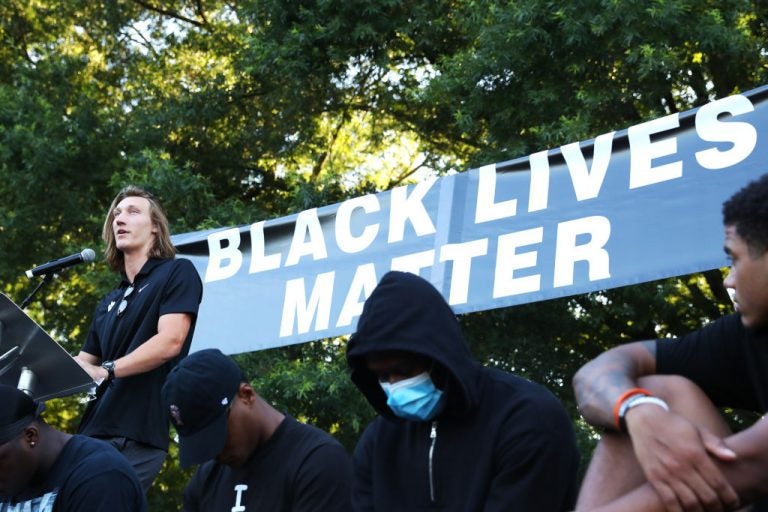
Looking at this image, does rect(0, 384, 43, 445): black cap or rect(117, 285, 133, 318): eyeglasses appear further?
rect(117, 285, 133, 318): eyeglasses

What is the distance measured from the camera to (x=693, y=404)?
2857 millimetres

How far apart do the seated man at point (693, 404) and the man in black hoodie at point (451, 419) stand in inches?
11.6

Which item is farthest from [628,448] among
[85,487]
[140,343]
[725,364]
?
[140,343]

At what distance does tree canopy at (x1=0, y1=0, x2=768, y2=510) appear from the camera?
10.4 metres

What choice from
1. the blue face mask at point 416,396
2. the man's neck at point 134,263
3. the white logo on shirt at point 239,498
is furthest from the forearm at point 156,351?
the blue face mask at point 416,396

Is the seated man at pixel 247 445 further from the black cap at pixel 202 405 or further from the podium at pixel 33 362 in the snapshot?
the podium at pixel 33 362

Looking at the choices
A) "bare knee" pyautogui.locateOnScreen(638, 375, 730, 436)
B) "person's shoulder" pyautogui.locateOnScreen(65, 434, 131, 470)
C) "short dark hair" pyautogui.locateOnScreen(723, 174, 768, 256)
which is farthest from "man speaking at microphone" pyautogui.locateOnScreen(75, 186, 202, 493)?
"short dark hair" pyautogui.locateOnScreen(723, 174, 768, 256)

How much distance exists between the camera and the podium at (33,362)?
4.82 meters

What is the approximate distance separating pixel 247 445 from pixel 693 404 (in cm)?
187

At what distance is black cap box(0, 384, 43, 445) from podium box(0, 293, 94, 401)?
0.63m

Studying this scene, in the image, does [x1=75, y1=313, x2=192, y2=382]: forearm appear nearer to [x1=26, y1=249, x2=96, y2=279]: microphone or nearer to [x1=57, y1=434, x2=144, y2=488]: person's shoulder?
[x1=26, y1=249, x2=96, y2=279]: microphone

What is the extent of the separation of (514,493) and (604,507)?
1.80ft

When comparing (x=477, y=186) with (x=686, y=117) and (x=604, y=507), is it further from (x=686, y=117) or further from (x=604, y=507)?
(x=604, y=507)

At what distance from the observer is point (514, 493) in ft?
10.9
